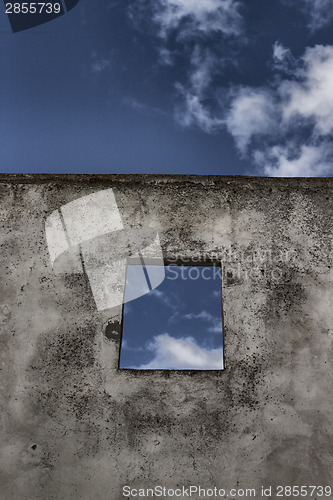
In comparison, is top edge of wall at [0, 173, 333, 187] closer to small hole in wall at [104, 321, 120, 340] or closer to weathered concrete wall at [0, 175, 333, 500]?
weathered concrete wall at [0, 175, 333, 500]

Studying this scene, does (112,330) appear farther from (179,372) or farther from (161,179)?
(161,179)

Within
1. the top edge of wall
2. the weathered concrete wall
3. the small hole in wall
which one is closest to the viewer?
the weathered concrete wall

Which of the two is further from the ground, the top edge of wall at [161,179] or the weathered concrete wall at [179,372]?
the top edge of wall at [161,179]

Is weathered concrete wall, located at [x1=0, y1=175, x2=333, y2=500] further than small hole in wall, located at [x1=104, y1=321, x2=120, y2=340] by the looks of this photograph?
No

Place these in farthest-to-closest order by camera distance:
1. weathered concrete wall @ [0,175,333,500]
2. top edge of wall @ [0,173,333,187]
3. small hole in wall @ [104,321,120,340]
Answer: top edge of wall @ [0,173,333,187] → small hole in wall @ [104,321,120,340] → weathered concrete wall @ [0,175,333,500]

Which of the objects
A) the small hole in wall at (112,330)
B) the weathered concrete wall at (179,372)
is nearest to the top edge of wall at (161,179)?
the weathered concrete wall at (179,372)

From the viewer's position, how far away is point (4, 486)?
438 cm

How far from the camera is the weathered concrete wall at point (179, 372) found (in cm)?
439

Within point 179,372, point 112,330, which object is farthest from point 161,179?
point 179,372

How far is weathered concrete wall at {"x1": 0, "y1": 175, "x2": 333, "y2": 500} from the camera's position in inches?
173

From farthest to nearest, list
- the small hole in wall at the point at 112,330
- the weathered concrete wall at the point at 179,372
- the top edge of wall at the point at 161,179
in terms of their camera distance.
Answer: the top edge of wall at the point at 161,179 < the small hole in wall at the point at 112,330 < the weathered concrete wall at the point at 179,372

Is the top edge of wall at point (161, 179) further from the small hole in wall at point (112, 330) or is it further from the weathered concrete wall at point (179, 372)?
the small hole in wall at point (112, 330)

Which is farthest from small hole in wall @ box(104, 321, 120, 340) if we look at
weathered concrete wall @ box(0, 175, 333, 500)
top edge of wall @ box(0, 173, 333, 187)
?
top edge of wall @ box(0, 173, 333, 187)

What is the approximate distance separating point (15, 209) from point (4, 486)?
3.09 metres
